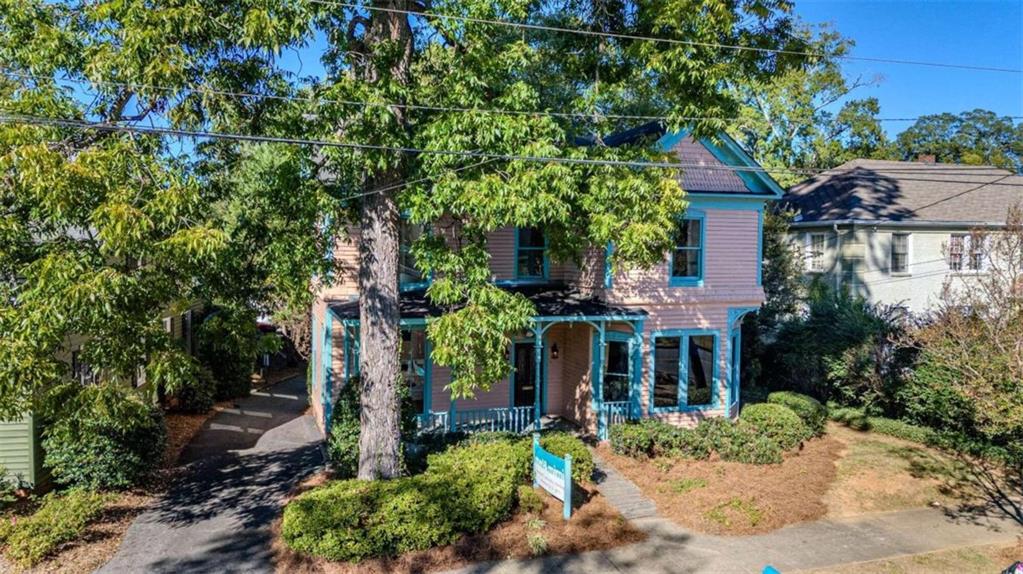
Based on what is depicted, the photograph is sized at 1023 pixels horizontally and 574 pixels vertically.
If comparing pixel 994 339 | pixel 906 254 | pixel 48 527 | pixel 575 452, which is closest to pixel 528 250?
pixel 575 452

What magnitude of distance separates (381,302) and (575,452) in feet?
15.7

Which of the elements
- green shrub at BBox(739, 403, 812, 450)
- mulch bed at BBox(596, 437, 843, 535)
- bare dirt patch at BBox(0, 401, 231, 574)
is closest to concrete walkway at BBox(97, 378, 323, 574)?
bare dirt patch at BBox(0, 401, 231, 574)

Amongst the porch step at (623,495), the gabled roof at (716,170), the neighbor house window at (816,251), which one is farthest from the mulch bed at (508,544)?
the neighbor house window at (816,251)

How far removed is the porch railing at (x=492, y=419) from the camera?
1553 cm

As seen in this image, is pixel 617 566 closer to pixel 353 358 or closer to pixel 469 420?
pixel 469 420

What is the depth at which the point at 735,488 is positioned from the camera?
12.9 meters

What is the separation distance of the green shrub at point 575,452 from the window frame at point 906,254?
657 inches

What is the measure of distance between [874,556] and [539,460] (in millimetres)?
5755

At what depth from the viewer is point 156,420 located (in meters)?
13.5

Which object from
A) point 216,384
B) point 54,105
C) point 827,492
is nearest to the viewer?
point 54,105

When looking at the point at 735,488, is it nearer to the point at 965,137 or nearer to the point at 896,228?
the point at 896,228

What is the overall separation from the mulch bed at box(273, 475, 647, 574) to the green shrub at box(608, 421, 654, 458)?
2.68 meters

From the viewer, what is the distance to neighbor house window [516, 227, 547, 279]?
55.0 ft

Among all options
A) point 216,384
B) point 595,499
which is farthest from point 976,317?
point 216,384
